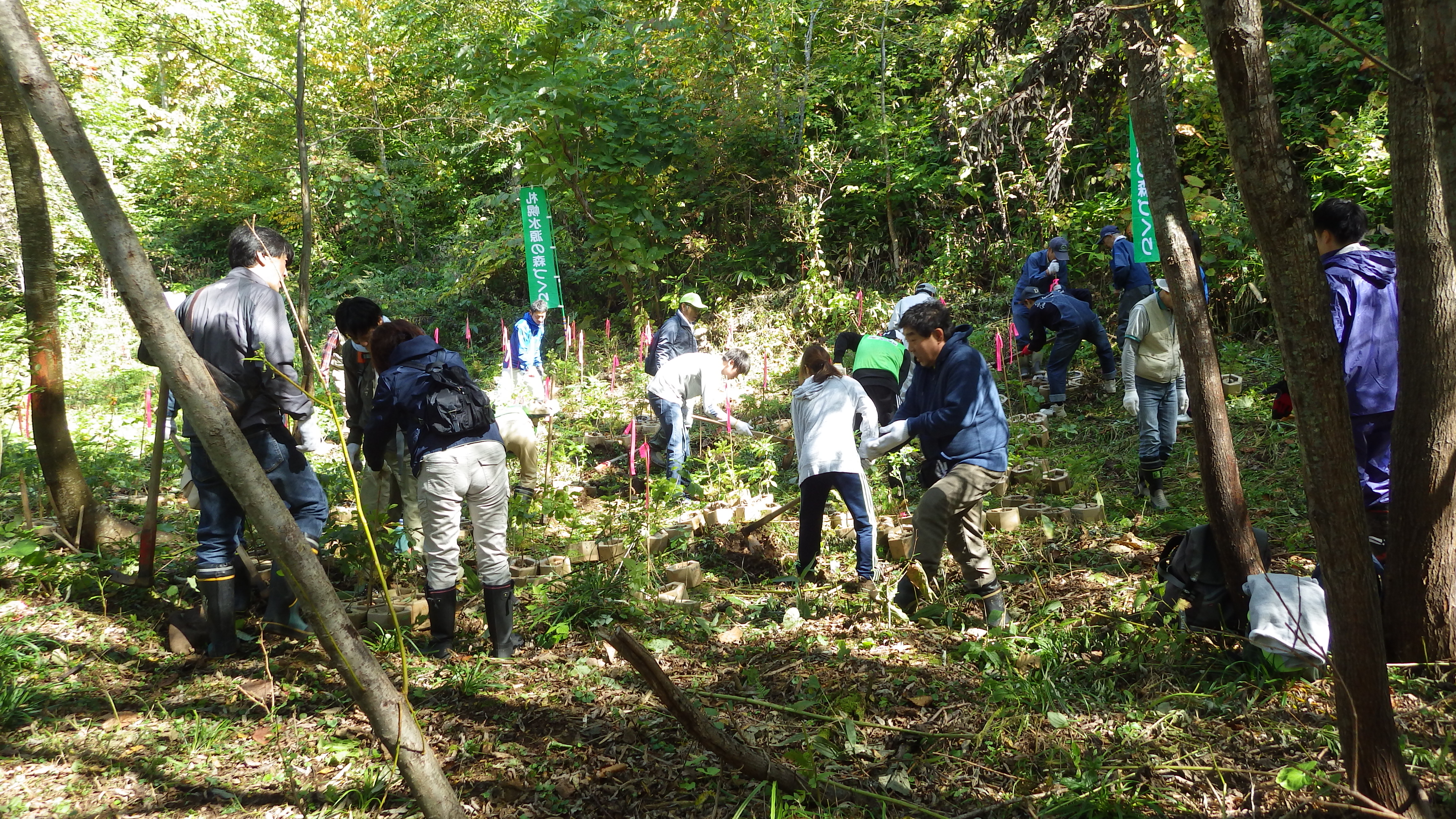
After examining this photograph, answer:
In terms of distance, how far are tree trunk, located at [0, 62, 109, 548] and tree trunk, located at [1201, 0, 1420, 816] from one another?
5.47 meters

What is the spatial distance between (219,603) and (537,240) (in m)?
7.55

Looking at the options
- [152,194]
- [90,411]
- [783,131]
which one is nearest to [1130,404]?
[783,131]

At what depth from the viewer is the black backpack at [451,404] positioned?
3910 mm

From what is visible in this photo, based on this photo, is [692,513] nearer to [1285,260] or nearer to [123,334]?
[1285,260]

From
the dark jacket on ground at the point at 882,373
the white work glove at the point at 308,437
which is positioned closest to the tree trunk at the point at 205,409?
the white work glove at the point at 308,437

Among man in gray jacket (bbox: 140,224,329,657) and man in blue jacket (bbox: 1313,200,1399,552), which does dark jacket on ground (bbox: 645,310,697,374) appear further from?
man in blue jacket (bbox: 1313,200,1399,552)

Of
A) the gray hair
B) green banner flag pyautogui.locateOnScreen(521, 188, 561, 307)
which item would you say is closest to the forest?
the gray hair

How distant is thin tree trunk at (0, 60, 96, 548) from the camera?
14.9 feet

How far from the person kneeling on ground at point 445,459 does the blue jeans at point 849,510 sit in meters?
1.78

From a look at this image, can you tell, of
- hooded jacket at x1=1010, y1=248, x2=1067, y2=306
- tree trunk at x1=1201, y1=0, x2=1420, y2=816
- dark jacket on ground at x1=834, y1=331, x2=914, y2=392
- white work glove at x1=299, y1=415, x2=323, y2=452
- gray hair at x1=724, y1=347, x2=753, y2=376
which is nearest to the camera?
tree trunk at x1=1201, y1=0, x2=1420, y2=816

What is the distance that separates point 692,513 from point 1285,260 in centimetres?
432

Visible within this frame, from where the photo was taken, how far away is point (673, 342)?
8.22 m

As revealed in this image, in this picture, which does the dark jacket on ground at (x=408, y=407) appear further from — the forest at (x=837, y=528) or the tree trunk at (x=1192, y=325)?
the tree trunk at (x=1192, y=325)

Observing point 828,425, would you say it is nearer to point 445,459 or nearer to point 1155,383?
point 445,459
